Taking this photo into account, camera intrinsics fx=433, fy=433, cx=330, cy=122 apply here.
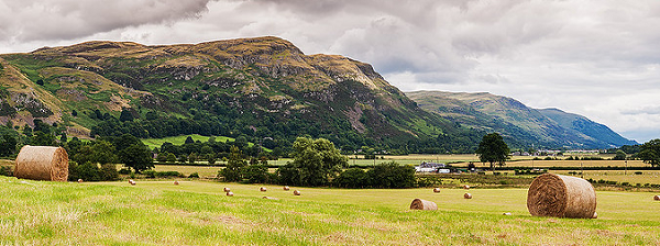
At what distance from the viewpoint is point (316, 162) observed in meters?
87.1

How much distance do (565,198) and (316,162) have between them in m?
61.3

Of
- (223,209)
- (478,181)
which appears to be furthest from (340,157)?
(223,209)

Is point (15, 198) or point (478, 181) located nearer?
point (15, 198)

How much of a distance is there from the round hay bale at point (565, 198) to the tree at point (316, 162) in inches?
2323

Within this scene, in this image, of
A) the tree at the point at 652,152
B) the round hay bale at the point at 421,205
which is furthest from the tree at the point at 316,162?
the tree at the point at 652,152

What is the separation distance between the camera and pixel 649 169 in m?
113

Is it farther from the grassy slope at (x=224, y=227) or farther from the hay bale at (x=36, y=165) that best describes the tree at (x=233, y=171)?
the grassy slope at (x=224, y=227)

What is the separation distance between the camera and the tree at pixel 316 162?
3442 inches

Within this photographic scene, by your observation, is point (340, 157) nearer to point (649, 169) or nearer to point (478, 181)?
point (478, 181)

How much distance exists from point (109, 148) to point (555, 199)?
127915 mm

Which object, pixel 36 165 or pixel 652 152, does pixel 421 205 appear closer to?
pixel 36 165

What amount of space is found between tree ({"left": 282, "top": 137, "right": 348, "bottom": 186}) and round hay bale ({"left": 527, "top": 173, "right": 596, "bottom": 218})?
5901cm

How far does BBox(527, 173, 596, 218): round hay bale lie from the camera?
28672 mm

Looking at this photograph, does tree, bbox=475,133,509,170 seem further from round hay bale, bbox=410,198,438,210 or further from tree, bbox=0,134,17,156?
tree, bbox=0,134,17,156
